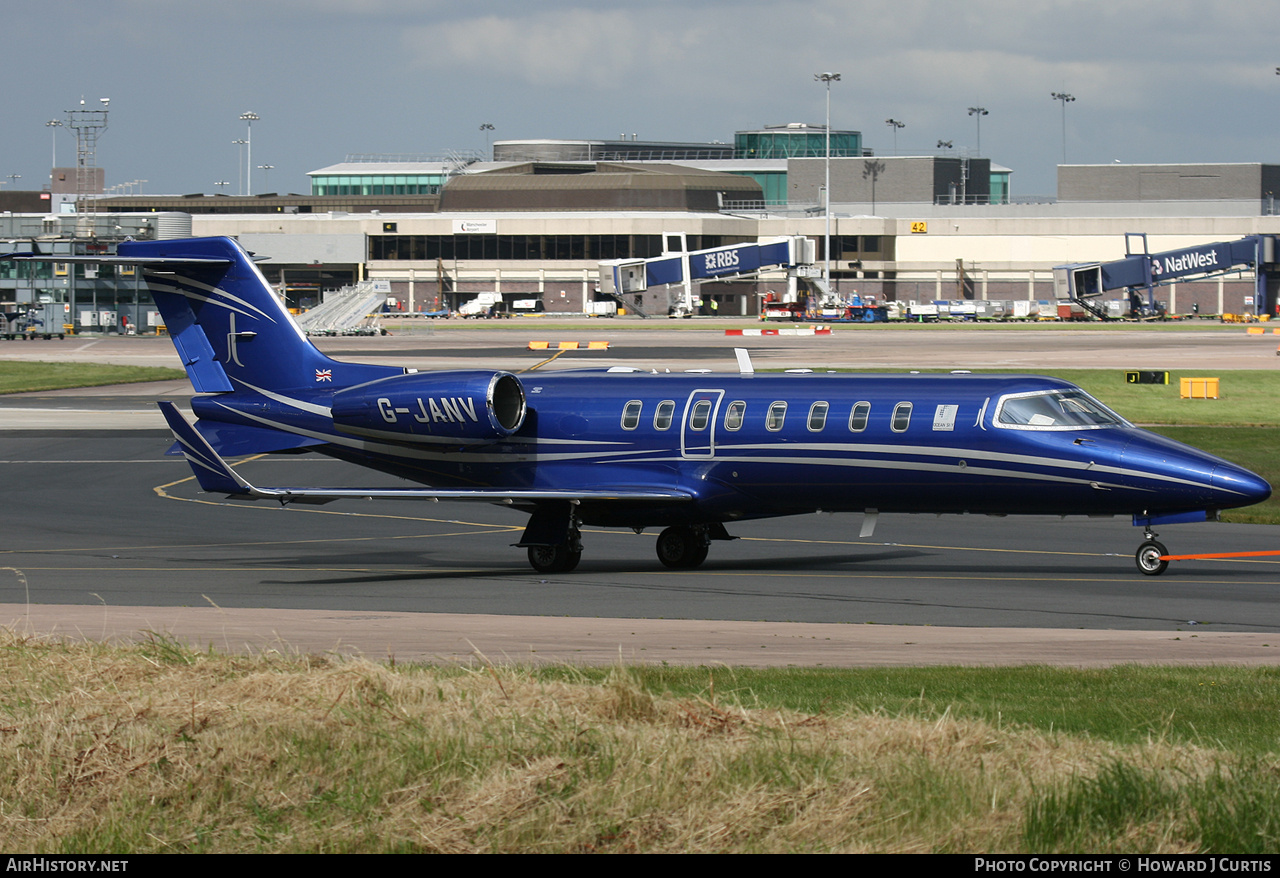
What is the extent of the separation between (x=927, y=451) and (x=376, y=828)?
16.4 metres

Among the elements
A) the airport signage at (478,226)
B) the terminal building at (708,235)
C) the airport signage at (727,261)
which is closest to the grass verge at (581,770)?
the airport signage at (727,261)

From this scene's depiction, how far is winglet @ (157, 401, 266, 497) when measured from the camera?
24000 mm

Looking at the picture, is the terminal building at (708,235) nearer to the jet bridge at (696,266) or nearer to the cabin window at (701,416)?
the jet bridge at (696,266)

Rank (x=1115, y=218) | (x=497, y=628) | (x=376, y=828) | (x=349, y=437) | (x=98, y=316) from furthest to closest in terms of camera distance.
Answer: (x=1115, y=218) → (x=98, y=316) → (x=349, y=437) → (x=497, y=628) → (x=376, y=828)

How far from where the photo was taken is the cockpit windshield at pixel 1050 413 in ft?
79.0

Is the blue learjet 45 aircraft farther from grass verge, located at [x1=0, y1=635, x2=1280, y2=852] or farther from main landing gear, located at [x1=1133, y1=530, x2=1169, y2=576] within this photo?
grass verge, located at [x1=0, y1=635, x2=1280, y2=852]

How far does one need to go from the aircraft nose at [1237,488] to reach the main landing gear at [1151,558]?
4.96ft

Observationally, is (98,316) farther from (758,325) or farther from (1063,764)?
(1063,764)

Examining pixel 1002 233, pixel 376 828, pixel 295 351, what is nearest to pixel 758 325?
pixel 1002 233

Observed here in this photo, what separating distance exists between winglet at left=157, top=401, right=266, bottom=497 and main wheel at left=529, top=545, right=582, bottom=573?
4.97 meters

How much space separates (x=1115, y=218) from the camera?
17188 centimetres

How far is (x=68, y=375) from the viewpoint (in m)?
77.8

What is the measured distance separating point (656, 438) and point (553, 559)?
2879mm

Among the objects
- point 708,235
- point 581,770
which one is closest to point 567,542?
point 581,770
